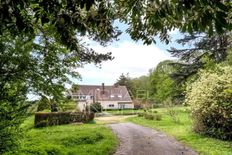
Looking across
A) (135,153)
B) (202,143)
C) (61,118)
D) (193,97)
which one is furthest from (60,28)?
(61,118)

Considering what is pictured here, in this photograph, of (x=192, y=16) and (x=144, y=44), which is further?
(x=144, y=44)

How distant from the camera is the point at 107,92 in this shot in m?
79.1

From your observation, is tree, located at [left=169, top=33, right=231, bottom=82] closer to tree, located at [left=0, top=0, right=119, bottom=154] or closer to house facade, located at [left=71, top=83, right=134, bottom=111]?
tree, located at [left=0, top=0, right=119, bottom=154]

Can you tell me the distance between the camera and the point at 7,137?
7.70 meters

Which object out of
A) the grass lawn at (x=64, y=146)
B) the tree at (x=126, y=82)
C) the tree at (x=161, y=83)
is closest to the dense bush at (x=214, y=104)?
the grass lawn at (x=64, y=146)

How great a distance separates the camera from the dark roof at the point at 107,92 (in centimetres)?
7730

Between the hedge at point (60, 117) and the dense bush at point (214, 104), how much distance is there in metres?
13.8

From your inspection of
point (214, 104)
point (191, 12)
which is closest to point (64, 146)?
point (214, 104)

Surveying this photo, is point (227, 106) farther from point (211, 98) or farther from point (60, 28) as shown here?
point (60, 28)

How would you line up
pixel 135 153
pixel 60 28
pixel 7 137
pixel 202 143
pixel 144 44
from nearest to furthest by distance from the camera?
1. pixel 60 28
2. pixel 144 44
3. pixel 7 137
4. pixel 135 153
5. pixel 202 143

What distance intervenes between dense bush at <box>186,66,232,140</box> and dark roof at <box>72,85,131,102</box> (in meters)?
58.2

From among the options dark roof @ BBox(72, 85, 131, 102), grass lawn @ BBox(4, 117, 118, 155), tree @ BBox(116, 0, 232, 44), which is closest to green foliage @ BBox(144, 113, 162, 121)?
grass lawn @ BBox(4, 117, 118, 155)

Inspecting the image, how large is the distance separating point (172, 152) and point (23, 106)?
741 cm

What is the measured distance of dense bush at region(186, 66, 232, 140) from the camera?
1711 centimetres
